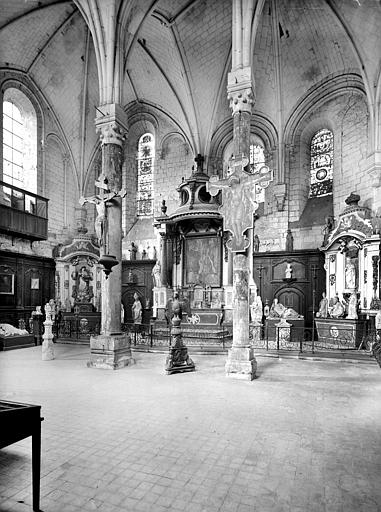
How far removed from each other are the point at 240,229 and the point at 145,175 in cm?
1246

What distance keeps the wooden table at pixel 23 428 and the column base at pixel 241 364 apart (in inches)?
196

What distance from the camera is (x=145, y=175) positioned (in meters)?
19.2

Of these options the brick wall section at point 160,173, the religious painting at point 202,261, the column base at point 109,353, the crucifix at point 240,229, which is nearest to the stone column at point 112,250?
the column base at point 109,353

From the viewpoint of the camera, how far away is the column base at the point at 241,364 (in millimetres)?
7410

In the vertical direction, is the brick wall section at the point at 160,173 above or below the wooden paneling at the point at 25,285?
above

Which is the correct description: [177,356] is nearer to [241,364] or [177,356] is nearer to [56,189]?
[241,364]

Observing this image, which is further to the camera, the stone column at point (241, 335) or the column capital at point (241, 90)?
the column capital at point (241, 90)

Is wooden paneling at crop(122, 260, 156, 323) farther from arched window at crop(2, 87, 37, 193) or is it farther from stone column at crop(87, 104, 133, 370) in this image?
stone column at crop(87, 104, 133, 370)

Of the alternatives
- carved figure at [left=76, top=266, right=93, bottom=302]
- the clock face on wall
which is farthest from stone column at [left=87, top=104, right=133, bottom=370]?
the clock face on wall

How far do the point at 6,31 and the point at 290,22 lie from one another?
35.2 ft

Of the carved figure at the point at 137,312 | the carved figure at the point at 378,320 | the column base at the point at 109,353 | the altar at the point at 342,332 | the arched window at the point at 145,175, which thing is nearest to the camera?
the column base at the point at 109,353

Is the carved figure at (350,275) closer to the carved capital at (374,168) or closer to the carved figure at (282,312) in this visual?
the carved figure at (282,312)

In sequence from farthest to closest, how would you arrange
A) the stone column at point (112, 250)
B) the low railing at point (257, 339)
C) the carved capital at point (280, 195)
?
the carved capital at point (280, 195) < the low railing at point (257, 339) < the stone column at point (112, 250)

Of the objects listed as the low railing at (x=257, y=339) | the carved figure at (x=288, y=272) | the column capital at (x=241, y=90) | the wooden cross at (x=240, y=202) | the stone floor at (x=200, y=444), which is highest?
the column capital at (x=241, y=90)
